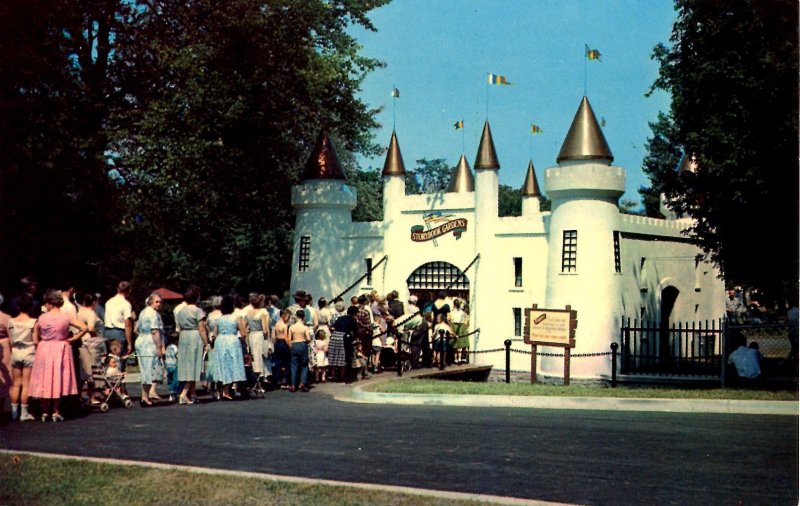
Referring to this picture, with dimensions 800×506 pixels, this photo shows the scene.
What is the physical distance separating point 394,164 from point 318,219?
12.3 ft

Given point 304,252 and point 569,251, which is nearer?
point 569,251

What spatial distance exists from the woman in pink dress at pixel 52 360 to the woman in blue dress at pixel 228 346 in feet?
9.93

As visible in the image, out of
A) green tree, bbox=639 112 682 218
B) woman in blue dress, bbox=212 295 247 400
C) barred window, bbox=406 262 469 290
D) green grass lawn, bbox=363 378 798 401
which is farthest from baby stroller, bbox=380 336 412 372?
green tree, bbox=639 112 682 218

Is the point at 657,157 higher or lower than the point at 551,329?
higher

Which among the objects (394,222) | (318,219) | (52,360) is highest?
(318,219)

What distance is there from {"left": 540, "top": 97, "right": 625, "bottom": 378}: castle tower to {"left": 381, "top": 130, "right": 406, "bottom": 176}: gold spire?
6467 millimetres

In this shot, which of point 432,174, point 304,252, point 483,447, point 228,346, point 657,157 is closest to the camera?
point 483,447

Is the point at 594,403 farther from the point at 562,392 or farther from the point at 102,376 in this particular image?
the point at 102,376

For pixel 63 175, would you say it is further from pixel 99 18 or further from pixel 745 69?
pixel 745 69

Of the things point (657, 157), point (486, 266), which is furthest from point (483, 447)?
point (657, 157)

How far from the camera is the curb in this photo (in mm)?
14117

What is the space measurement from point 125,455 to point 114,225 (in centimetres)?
1891

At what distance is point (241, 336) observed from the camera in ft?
52.7

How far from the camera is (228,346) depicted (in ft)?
51.1
